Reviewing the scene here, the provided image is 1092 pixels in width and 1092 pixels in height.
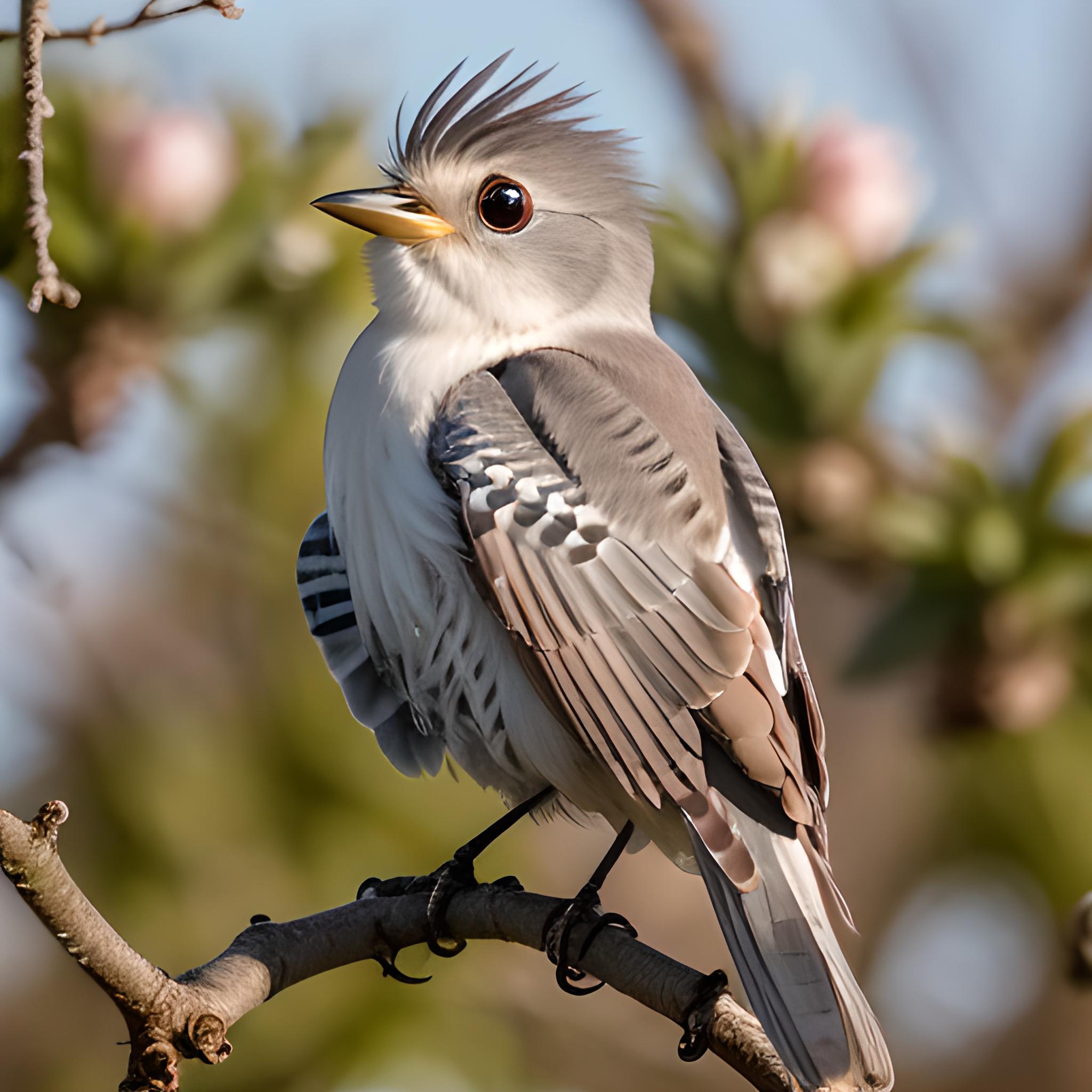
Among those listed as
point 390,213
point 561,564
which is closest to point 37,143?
point 390,213

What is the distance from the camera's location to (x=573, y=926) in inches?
96.7

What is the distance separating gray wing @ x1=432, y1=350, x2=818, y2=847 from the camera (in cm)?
235

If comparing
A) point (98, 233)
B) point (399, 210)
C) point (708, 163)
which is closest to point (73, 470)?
point (98, 233)

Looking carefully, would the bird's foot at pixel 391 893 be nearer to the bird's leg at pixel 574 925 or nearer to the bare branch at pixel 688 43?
the bird's leg at pixel 574 925

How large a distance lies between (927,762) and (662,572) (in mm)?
3010

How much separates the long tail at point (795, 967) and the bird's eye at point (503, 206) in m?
1.33

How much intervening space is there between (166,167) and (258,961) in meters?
2.70

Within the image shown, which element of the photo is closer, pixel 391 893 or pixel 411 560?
pixel 411 560

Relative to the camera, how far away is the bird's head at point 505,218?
2771 millimetres

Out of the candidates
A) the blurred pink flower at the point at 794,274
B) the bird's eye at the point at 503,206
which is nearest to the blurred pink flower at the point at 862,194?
the blurred pink flower at the point at 794,274

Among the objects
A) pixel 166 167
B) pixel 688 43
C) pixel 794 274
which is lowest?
pixel 794 274

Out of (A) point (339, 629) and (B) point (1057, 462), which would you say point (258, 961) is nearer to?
(A) point (339, 629)

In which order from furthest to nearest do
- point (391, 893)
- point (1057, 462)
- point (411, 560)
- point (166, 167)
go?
point (1057, 462) → point (166, 167) → point (391, 893) → point (411, 560)

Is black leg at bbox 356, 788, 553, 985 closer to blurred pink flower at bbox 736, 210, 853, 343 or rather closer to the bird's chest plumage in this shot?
the bird's chest plumage
